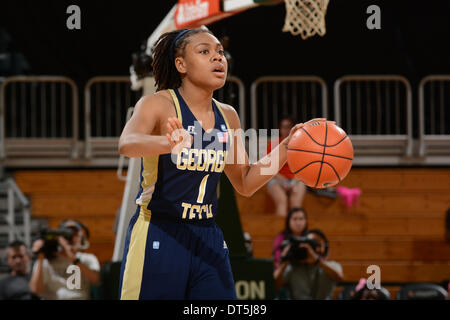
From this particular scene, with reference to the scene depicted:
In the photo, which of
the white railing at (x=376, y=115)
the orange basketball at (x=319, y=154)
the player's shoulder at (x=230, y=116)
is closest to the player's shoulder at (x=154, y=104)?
the player's shoulder at (x=230, y=116)

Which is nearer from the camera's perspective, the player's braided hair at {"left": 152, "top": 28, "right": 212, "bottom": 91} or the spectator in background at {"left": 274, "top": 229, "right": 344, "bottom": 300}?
the player's braided hair at {"left": 152, "top": 28, "right": 212, "bottom": 91}

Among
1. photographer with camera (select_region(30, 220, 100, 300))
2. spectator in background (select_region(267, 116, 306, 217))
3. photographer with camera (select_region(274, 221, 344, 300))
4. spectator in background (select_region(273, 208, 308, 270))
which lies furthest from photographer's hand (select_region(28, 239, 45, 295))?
spectator in background (select_region(267, 116, 306, 217))

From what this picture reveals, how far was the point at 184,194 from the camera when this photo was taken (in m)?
3.36

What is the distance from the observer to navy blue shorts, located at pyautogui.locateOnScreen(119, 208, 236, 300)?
3297mm

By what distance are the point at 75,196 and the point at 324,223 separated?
335 centimetres

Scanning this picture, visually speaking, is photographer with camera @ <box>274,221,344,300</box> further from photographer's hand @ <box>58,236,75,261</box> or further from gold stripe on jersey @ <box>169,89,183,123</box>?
gold stripe on jersey @ <box>169,89,183,123</box>

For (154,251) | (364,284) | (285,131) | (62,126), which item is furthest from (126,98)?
(154,251)

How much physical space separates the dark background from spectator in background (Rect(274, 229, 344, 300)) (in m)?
5.38

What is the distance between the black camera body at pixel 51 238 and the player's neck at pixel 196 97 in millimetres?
3814

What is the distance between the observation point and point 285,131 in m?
9.24

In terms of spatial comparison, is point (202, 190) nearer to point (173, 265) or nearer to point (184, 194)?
point (184, 194)
